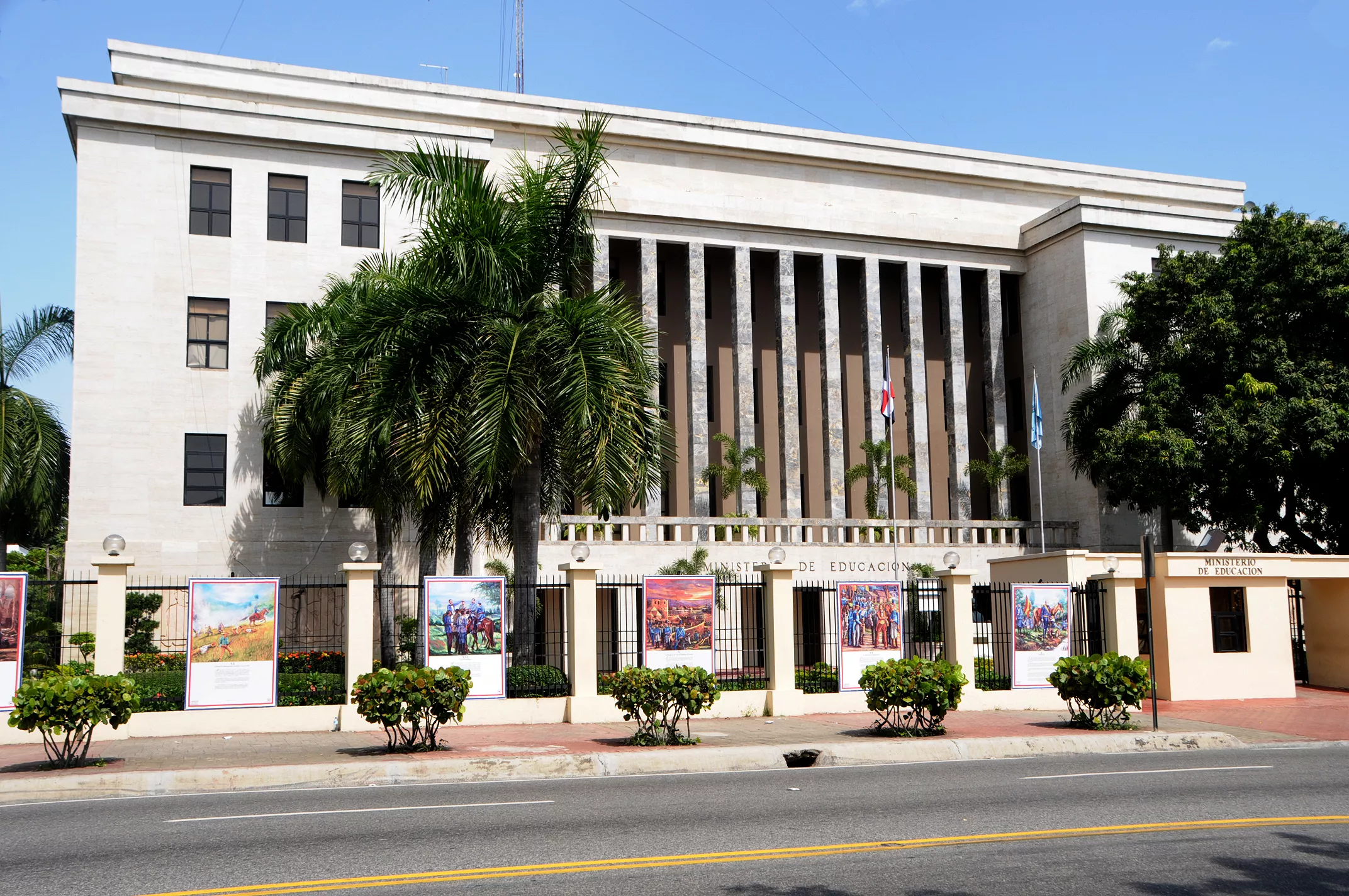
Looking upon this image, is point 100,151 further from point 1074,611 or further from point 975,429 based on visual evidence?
point 975,429

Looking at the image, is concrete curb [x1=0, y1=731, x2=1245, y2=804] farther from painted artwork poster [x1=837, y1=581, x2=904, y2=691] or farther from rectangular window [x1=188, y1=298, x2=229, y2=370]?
rectangular window [x1=188, y1=298, x2=229, y2=370]

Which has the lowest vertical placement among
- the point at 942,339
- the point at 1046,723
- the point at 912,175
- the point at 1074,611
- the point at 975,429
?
the point at 1046,723

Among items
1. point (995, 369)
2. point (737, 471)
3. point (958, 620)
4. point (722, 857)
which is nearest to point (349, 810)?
point (722, 857)

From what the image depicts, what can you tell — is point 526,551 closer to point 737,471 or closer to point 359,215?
point 359,215

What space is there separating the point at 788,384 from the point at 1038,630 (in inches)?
709

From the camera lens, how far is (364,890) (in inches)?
291

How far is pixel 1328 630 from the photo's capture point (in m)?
26.0

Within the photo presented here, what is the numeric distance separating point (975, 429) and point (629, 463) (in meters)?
27.1

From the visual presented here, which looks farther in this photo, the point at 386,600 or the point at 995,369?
the point at 995,369

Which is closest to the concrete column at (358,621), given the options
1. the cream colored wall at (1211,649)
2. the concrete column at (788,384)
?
the cream colored wall at (1211,649)

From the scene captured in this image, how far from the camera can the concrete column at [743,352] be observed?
37.9m

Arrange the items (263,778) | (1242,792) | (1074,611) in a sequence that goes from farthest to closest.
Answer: (1074,611) < (263,778) < (1242,792)

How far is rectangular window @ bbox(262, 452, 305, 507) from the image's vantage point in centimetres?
3048

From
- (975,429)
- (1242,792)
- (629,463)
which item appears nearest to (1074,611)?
(629,463)
